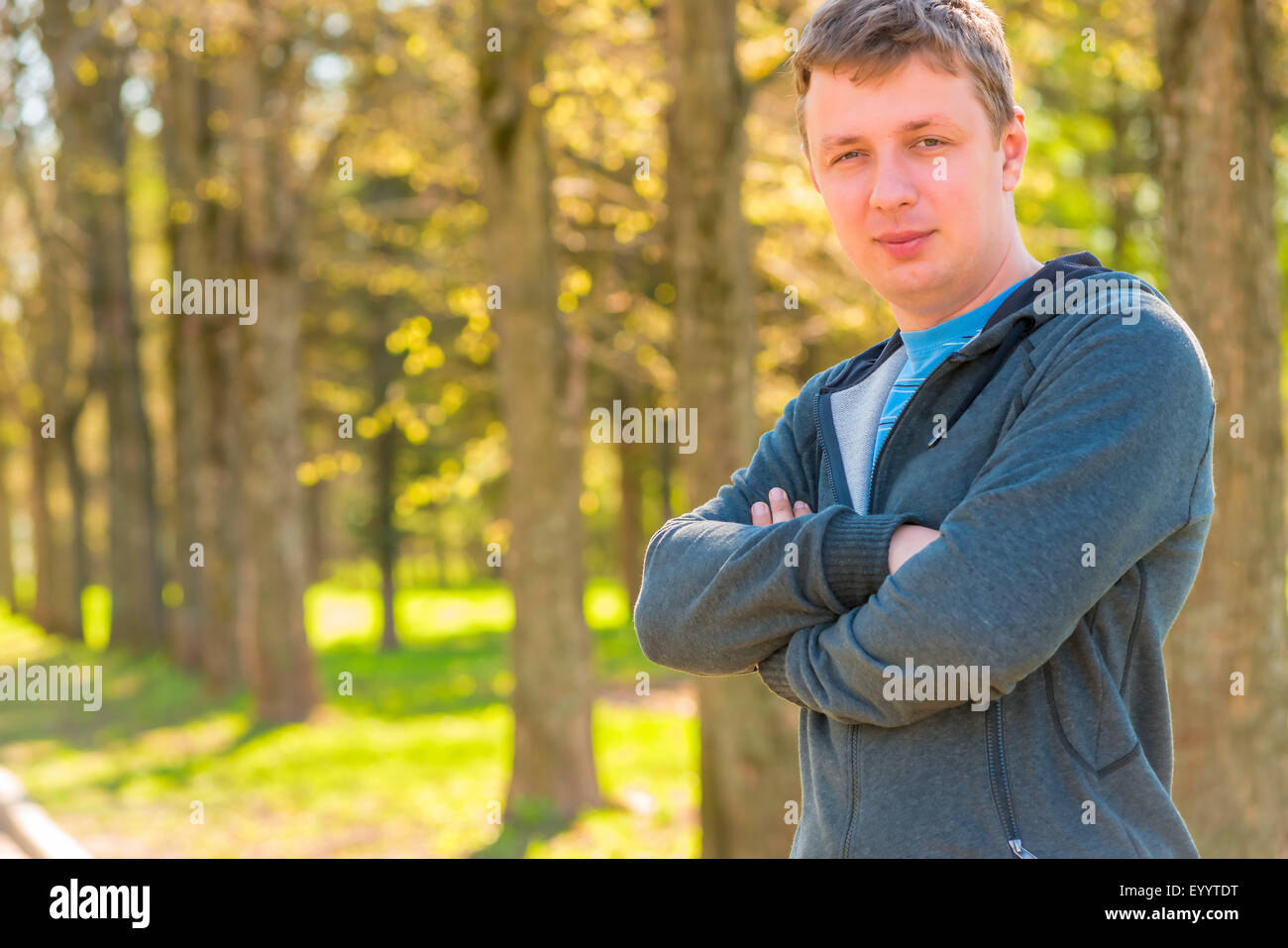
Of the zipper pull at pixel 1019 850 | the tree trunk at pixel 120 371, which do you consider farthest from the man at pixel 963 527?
the tree trunk at pixel 120 371

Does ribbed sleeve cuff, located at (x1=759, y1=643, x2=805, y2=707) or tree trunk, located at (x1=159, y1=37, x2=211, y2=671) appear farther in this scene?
tree trunk, located at (x1=159, y1=37, x2=211, y2=671)

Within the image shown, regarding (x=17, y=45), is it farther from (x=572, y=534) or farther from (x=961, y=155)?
(x=961, y=155)

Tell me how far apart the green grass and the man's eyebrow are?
7.18 metres

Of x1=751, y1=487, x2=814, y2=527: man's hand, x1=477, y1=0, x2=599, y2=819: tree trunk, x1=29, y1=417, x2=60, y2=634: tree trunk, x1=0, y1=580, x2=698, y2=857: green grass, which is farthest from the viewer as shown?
x1=29, y1=417, x2=60, y2=634: tree trunk

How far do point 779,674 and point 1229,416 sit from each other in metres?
3.50

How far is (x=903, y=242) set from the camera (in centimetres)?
222

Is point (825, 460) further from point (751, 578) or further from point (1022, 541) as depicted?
point (1022, 541)

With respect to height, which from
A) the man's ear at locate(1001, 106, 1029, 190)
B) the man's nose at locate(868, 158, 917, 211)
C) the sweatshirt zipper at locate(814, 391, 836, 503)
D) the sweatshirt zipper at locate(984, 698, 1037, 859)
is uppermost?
the man's ear at locate(1001, 106, 1029, 190)

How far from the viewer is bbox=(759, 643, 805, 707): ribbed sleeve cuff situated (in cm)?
228

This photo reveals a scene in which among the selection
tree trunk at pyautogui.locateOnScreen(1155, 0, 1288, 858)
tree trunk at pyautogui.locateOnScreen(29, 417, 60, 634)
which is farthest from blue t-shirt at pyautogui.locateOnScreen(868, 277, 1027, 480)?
tree trunk at pyautogui.locateOnScreen(29, 417, 60, 634)

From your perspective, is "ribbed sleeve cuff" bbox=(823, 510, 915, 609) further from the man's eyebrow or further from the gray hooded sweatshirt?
the man's eyebrow

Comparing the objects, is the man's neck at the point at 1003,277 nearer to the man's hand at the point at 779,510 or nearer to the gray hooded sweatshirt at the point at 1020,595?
the gray hooded sweatshirt at the point at 1020,595

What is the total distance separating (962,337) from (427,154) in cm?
1270

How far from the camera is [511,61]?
31.4ft
